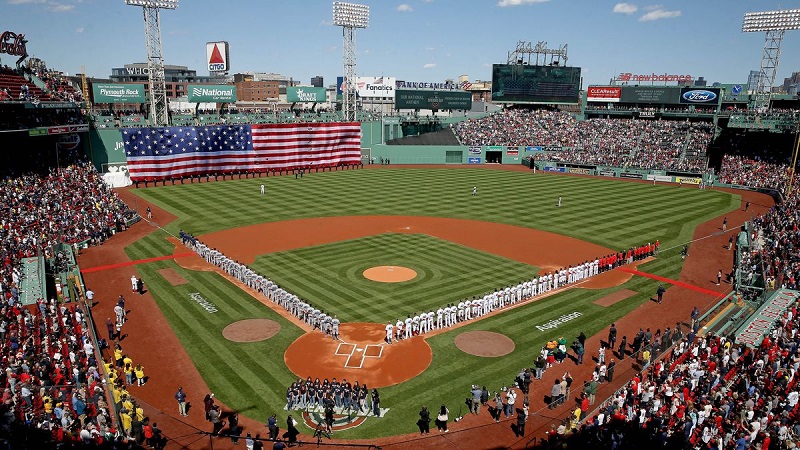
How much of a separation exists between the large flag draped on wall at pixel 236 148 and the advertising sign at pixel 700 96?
47228 mm

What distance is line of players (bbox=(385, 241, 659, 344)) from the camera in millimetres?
21328

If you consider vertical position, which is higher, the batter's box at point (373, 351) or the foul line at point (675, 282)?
the foul line at point (675, 282)

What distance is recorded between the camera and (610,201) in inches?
1977

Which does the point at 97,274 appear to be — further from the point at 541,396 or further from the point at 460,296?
the point at 541,396

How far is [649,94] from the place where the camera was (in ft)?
265

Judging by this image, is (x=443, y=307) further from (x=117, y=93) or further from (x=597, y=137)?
(x=597, y=137)

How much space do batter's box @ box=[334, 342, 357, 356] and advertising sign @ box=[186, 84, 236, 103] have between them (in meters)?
55.3

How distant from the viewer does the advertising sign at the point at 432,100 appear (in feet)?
268

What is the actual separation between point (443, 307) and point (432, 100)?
2516 inches

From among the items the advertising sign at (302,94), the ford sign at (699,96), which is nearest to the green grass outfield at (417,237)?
the advertising sign at (302,94)

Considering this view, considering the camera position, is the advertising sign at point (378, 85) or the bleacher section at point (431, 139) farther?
the advertising sign at point (378, 85)

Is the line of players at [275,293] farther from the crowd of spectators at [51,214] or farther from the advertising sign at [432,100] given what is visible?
the advertising sign at [432,100]

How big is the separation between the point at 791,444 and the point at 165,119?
201 ft

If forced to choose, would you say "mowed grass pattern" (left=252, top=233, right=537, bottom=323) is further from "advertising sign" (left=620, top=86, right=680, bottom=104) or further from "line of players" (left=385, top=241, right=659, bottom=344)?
"advertising sign" (left=620, top=86, right=680, bottom=104)
